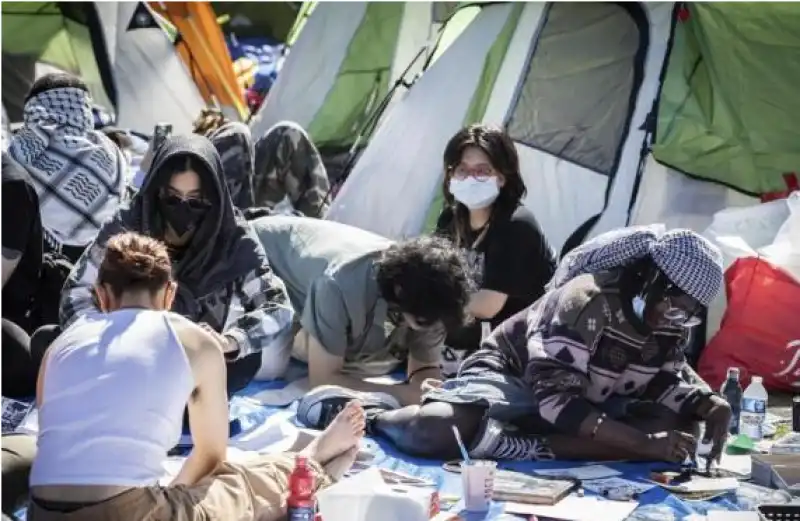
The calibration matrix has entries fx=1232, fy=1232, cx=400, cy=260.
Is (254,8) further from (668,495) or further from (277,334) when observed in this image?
(668,495)

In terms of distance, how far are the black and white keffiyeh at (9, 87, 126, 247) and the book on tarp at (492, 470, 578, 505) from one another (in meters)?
1.90

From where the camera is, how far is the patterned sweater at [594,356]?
3.01 metres

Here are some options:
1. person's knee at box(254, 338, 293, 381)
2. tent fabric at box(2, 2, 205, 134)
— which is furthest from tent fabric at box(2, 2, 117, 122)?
person's knee at box(254, 338, 293, 381)

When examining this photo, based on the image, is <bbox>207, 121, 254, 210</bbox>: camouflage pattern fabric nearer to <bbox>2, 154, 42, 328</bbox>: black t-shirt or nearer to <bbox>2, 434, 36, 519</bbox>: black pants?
<bbox>2, 154, 42, 328</bbox>: black t-shirt

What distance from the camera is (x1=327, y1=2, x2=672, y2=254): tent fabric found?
15.8 ft

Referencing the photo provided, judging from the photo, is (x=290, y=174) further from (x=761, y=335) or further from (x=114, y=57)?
(x=114, y=57)

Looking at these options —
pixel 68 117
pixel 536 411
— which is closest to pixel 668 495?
pixel 536 411

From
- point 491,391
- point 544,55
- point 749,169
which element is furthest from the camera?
point 544,55

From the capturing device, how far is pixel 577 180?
4.87m

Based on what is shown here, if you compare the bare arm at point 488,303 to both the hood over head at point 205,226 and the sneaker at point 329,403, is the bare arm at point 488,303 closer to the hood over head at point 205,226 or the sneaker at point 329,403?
the sneaker at point 329,403

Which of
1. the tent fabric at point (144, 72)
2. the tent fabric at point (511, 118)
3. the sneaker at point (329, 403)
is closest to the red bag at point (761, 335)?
the tent fabric at point (511, 118)

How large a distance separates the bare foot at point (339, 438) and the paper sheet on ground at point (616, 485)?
1.87 feet

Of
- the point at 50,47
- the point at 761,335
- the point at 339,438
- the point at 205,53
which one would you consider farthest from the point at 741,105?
the point at 50,47

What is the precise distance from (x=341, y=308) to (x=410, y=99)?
1835mm
